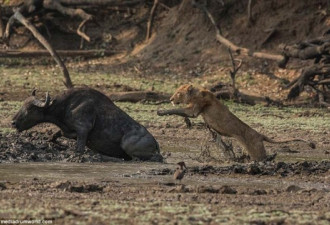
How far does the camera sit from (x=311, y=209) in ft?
27.6

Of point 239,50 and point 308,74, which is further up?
point 308,74

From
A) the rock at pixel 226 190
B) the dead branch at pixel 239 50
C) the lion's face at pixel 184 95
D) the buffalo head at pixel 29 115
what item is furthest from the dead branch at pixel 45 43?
the rock at pixel 226 190

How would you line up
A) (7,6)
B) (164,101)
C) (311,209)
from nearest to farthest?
(311,209) < (164,101) < (7,6)

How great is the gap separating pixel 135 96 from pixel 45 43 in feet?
8.49

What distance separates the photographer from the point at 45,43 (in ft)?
68.2

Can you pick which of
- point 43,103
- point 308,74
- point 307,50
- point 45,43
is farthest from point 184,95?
point 45,43

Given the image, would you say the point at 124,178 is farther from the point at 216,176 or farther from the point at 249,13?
the point at 249,13

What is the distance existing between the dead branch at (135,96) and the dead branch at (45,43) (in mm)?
1006

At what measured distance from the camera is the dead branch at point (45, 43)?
66.0 ft

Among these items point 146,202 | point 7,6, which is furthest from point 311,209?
point 7,6

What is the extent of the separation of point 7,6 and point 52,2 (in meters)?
2.38

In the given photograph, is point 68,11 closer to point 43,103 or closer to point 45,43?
point 45,43

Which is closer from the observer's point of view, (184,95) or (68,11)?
(184,95)

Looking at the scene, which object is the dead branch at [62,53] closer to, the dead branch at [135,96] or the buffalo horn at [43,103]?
the dead branch at [135,96]
